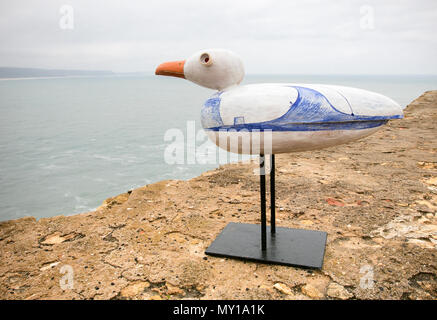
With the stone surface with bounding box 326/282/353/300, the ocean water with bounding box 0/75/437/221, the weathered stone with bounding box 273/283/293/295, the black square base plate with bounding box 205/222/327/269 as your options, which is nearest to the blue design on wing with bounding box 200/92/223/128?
the black square base plate with bounding box 205/222/327/269

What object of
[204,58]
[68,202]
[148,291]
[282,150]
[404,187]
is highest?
[204,58]

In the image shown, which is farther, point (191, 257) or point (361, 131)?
point (191, 257)

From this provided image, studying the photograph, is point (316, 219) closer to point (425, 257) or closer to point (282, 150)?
point (425, 257)

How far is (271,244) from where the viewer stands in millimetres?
2461

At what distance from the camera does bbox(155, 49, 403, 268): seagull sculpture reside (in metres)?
1.88

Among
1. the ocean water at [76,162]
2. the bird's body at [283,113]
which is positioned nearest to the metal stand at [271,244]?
the bird's body at [283,113]

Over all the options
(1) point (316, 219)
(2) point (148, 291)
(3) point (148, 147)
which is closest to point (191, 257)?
(2) point (148, 291)

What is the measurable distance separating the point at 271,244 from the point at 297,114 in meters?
1.04

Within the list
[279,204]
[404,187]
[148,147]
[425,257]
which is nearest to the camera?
[425,257]

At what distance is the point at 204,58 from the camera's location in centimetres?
212

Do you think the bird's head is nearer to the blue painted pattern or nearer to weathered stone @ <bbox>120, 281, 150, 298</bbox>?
the blue painted pattern

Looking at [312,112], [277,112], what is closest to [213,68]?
[277,112]

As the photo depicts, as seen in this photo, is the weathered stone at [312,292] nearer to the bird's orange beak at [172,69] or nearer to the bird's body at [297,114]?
the bird's body at [297,114]

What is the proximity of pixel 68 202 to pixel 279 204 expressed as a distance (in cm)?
476
